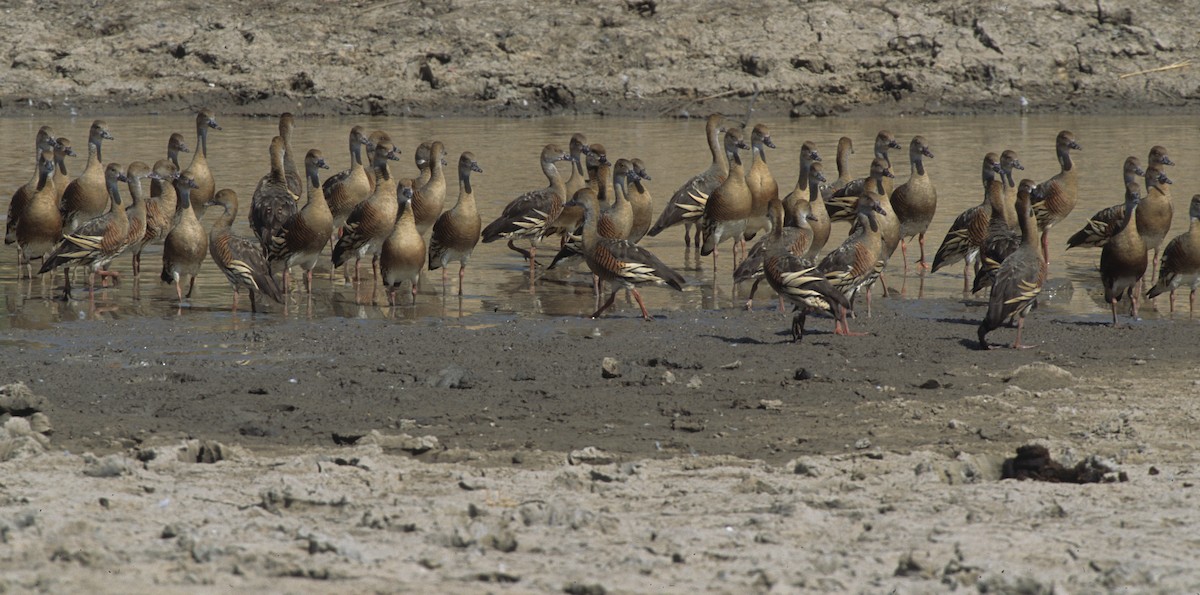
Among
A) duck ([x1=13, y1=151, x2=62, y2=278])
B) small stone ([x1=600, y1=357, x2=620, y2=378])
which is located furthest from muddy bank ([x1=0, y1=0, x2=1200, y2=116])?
small stone ([x1=600, y1=357, x2=620, y2=378])

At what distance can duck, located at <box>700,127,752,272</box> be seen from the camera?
50.6ft

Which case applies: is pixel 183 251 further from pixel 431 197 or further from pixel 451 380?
pixel 451 380

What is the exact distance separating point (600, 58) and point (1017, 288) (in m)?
20.8

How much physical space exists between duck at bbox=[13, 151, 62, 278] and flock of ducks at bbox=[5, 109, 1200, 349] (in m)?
0.02

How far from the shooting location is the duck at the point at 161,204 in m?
14.9

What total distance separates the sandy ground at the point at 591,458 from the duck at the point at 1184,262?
987 millimetres

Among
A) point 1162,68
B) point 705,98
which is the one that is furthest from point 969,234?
point 1162,68

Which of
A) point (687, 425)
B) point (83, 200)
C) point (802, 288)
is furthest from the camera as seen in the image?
point (83, 200)

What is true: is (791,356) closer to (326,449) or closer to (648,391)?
(648,391)

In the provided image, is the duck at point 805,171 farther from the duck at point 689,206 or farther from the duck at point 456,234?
the duck at point 456,234

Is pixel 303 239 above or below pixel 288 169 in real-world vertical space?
below

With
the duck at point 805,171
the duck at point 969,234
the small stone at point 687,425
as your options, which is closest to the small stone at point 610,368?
the small stone at point 687,425

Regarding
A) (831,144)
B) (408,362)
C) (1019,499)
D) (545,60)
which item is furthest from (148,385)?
(545,60)

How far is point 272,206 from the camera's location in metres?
15.0
